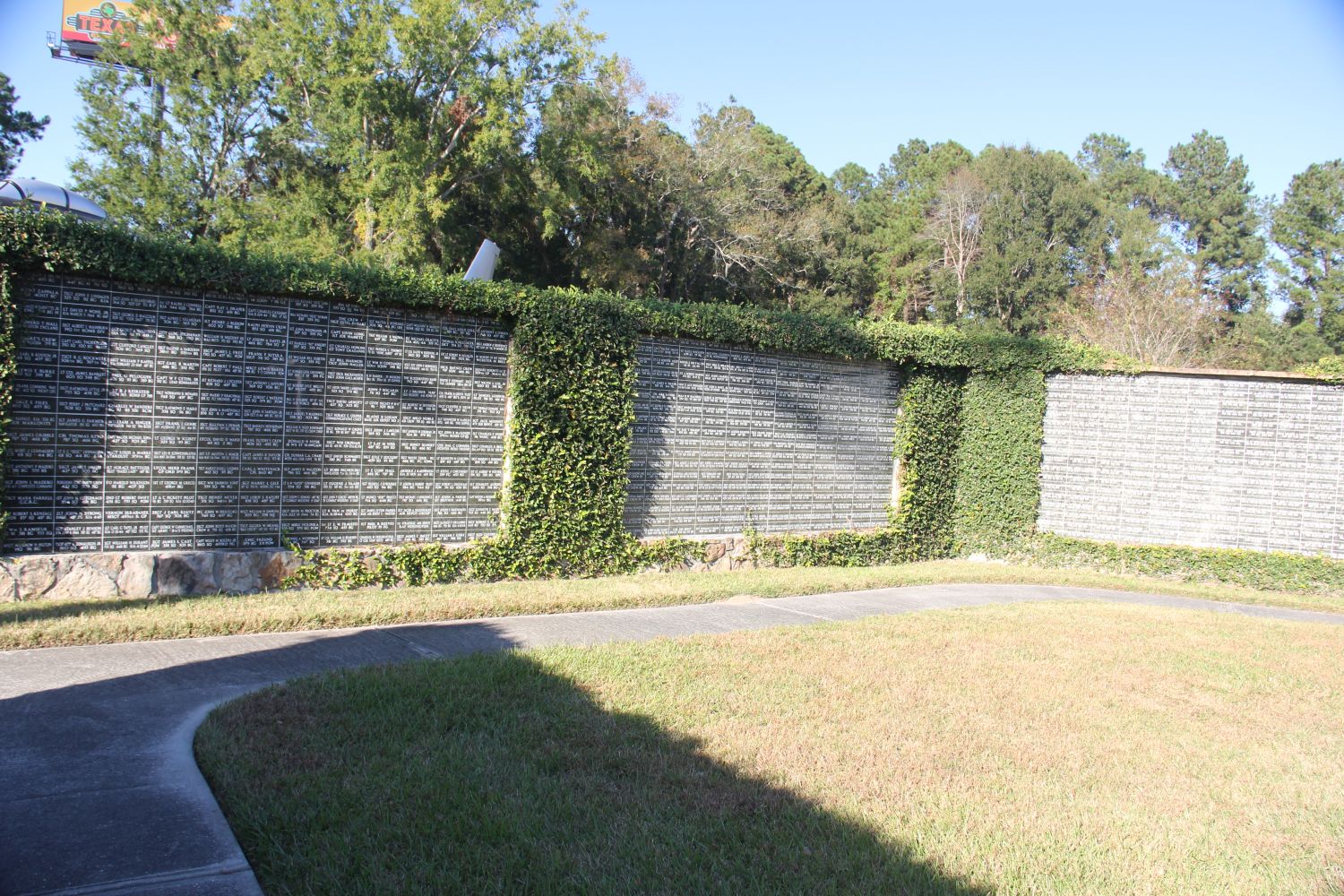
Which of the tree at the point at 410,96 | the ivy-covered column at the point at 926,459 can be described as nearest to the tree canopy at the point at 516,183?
the tree at the point at 410,96

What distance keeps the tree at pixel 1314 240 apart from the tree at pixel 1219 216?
4.62 feet

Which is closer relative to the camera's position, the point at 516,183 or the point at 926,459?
the point at 926,459

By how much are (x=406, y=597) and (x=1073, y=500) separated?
9.09m

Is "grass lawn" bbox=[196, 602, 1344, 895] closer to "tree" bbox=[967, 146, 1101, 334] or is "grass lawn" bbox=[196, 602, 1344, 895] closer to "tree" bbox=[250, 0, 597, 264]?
"tree" bbox=[250, 0, 597, 264]

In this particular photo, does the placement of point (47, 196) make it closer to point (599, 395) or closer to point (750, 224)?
point (599, 395)

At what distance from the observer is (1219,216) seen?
4744cm

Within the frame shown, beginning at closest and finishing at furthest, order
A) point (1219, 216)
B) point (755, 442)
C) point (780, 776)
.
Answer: point (780, 776), point (755, 442), point (1219, 216)

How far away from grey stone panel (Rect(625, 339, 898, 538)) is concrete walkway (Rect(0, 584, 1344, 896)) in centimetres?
210

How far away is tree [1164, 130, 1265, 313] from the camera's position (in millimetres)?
43688

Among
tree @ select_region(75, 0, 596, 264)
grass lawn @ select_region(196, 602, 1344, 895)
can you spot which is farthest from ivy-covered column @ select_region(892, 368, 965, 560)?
tree @ select_region(75, 0, 596, 264)

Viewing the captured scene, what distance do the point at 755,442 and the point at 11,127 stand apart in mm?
36168

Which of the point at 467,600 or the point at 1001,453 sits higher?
the point at 1001,453

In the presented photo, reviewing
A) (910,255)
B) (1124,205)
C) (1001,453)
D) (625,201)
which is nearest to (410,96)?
(625,201)

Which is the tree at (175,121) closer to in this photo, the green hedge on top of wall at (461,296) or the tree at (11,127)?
the tree at (11,127)
